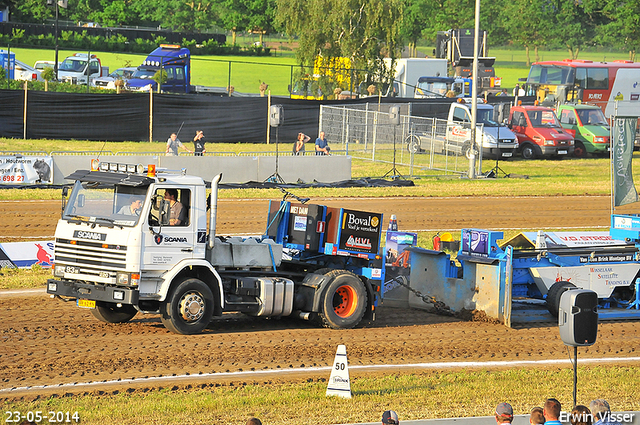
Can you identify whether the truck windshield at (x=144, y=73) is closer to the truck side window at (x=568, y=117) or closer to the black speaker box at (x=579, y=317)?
the truck side window at (x=568, y=117)

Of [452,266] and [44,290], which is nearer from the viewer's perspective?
[452,266]

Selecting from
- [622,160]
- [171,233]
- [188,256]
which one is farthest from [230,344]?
[622,160]

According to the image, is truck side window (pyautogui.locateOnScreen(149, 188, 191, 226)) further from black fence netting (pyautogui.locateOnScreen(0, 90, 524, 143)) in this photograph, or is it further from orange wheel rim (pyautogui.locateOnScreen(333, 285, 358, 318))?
black fence netting (pyautogui.locateOnScreen(0, 90, 524, 143))

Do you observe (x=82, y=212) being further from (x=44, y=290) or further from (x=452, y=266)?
(x=452, y=266)

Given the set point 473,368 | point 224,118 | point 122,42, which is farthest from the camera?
point 122,42

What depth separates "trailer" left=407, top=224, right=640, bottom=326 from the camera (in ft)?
43.0

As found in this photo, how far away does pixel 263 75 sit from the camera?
75.1 meters

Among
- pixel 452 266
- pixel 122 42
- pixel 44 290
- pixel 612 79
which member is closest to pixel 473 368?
pixel 452 266

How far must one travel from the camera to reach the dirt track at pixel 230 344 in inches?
398

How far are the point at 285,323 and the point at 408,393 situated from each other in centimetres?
372

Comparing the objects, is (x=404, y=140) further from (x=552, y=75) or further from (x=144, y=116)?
(x=552, y=75)

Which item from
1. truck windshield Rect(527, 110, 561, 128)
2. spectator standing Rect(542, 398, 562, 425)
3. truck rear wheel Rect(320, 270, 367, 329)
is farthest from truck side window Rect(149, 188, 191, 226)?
truck windshield Rect(527, 110, 561, 128)

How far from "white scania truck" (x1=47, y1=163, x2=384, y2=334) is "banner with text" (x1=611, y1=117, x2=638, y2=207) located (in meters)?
5.41

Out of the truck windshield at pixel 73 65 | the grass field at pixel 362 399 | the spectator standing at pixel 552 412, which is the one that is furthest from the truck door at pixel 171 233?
the truck windshield at pixel 73 65
